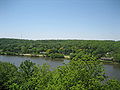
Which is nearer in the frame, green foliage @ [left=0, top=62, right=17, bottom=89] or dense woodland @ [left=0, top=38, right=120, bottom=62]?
green foliage @ [left=0, top=62, right=17, bottom=89]

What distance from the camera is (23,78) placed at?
42.7 feet

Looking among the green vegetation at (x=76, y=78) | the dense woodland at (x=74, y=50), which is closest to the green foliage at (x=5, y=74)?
the green vegetation at (x=76, y=78)

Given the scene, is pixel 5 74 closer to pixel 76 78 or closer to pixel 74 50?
pixel 76 78

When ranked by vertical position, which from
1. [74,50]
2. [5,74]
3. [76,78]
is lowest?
[74,50]

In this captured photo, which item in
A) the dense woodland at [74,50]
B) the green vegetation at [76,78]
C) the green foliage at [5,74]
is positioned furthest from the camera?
the dense woodland at [74,50]

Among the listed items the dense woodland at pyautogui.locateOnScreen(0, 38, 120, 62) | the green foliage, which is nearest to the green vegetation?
the green foliage

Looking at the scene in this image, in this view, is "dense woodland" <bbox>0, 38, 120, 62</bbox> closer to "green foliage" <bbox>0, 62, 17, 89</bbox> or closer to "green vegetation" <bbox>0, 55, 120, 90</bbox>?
"green foliage" <bbox>0, 62, 17, 89</bbox>

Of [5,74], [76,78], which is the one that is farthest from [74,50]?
[76,78]

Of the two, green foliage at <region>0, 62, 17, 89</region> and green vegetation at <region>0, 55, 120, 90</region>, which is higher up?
green vegetation at <region>0, 55, 120, 90</region>

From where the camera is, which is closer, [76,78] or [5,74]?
[76,78]

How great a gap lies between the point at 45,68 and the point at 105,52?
125 ft

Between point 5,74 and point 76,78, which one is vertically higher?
point 76,78

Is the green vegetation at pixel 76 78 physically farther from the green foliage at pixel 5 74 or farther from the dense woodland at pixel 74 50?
the dense woodland at pixel 74 50

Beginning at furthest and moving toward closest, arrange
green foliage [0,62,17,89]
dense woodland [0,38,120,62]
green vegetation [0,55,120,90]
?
1. dense woodland [0,38,120,62]
2. green foliage [0,62,17,89]
3. green vegetation [0,55,120,90]
